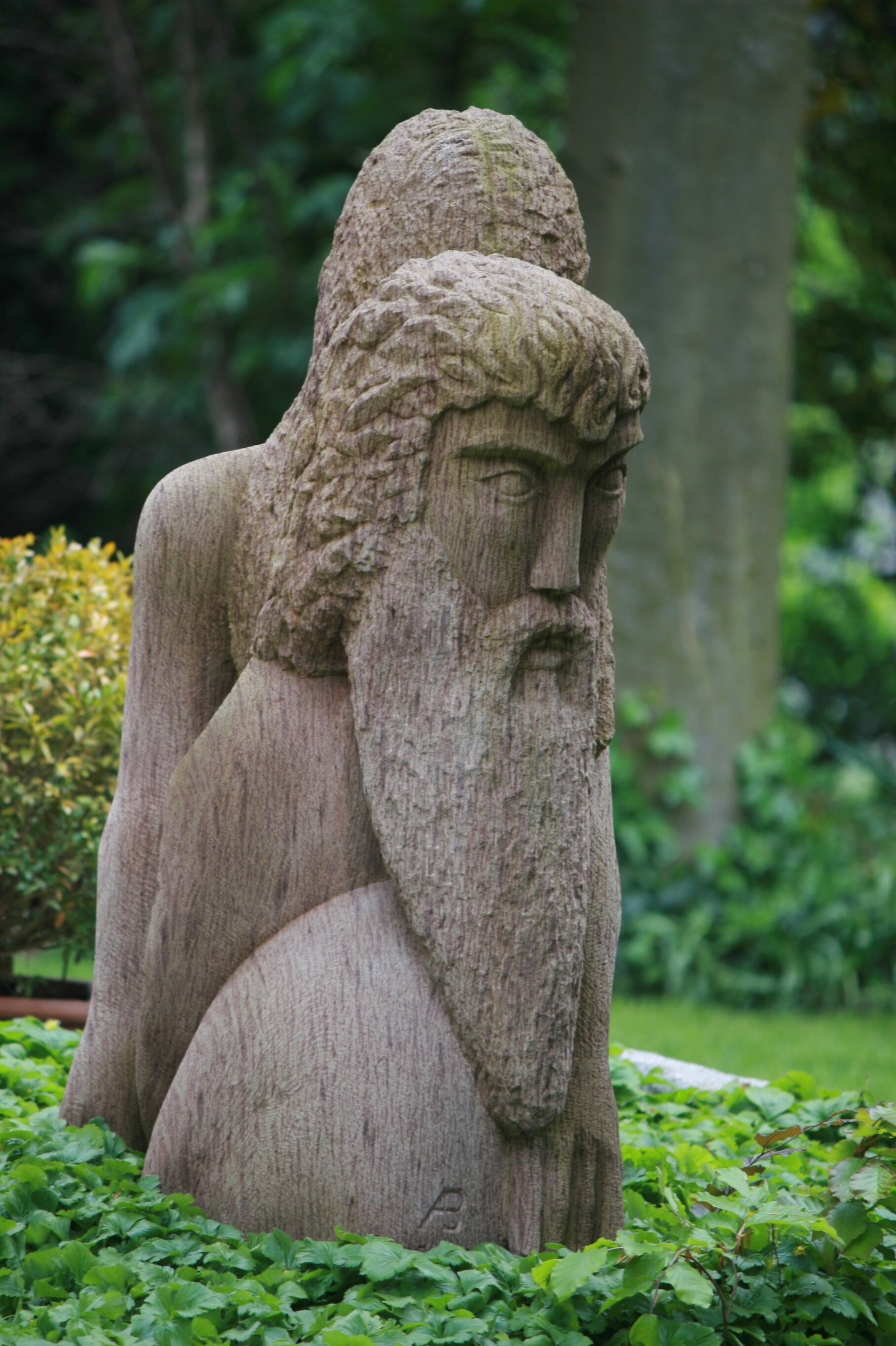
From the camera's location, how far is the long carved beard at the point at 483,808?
2.11 m

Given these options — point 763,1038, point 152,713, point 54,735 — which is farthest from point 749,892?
point 152,713

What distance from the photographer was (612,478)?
2250 mm

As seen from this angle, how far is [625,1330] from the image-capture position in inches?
76.1

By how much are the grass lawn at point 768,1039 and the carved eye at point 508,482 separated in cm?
274

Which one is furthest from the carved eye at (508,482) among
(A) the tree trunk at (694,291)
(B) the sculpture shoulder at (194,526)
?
(A) the tree trunk at (694,291)

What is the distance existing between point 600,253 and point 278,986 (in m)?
5.39

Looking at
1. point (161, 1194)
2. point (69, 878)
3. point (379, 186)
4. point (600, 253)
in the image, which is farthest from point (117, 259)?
point (161, 1194)

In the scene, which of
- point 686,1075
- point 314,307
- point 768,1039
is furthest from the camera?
point 314,307

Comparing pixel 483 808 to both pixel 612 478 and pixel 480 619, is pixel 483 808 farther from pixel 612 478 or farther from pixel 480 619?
pixel 612 478

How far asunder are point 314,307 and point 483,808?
797 cm
